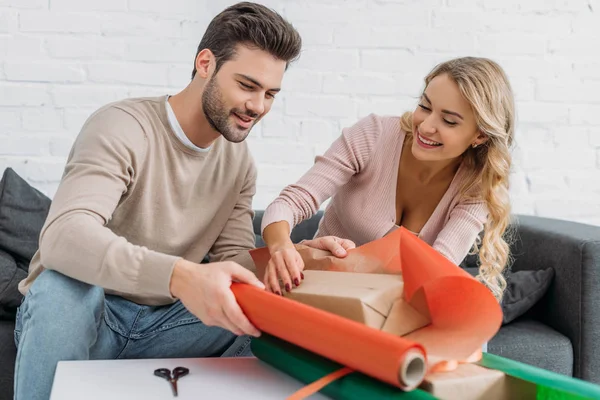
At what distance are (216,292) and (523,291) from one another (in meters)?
1.33

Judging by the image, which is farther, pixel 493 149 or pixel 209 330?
pixel 493 149

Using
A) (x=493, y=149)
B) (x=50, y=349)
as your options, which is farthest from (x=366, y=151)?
(x=50, y=349)

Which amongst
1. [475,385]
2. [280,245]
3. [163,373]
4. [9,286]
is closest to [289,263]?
[280,245]


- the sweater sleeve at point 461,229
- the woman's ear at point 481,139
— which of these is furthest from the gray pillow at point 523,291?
the woman's ear at point 481,139

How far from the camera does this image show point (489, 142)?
1.60 m

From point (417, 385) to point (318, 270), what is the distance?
16.0 inches

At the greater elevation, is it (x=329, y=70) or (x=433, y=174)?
(x=329, y=70)

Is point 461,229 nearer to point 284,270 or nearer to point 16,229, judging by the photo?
point 284,270

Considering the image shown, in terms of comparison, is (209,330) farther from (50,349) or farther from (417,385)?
(417,385)

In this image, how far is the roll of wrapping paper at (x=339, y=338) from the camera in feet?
2.47

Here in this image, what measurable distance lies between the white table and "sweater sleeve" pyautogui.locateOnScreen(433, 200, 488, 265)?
614 millimetres

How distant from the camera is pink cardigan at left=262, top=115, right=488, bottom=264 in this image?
61.0 inches

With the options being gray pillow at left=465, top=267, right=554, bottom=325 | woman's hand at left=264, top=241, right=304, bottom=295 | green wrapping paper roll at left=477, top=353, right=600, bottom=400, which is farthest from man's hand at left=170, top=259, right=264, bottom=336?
gray pillow at left=465, top=267, right=554, bottom=325

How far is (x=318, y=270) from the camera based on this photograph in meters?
1.16
